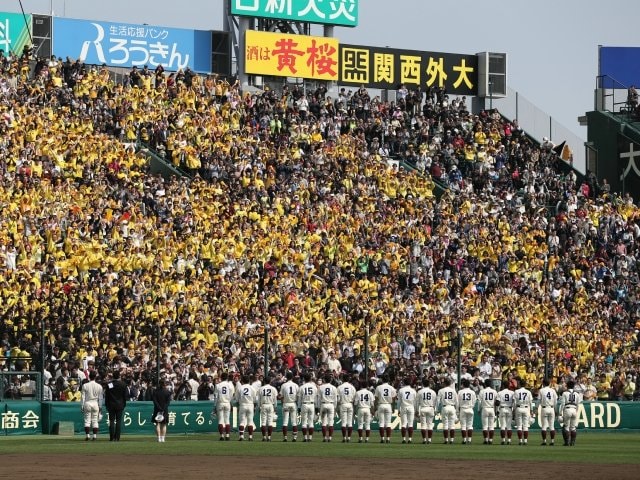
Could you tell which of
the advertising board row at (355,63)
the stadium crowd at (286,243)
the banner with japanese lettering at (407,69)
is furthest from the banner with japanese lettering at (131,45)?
the banner with japanese lettering at (407,69)

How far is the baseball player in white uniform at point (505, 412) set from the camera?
39906 mm

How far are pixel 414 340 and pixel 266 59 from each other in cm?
2006

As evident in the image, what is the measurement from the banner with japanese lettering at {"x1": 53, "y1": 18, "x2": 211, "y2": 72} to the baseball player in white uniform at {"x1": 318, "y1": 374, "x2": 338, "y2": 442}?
24895mm

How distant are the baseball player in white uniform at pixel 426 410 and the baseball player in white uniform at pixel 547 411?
2898 mm

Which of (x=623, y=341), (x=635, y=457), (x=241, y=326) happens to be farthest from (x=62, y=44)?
(x=635, y=457)

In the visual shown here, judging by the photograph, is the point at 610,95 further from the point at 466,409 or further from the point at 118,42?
the point at 466,409

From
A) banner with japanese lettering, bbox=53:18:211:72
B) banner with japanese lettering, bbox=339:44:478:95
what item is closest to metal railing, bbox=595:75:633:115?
banner with japanese lettering, bbox=339:44:478:95

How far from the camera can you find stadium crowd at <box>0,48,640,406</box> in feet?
141

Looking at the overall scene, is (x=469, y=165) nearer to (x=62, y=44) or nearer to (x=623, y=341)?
(x=623, y=341)

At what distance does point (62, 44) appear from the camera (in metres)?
59.9

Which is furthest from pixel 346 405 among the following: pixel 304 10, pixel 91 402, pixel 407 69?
pixel 407 69

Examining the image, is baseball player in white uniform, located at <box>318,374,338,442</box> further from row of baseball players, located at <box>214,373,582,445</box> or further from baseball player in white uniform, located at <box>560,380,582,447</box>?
baseball player in white uniform, located at <box>560,380,582,447</box>

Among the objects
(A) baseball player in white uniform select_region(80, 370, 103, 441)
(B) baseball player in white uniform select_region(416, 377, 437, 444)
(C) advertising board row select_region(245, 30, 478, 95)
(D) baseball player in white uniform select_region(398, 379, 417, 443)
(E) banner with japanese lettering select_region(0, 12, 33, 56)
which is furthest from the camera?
(C) advertising board row select_region(245, 30, 478, 95)

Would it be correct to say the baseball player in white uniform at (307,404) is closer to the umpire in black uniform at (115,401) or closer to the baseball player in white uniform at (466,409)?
the baseball player in white uniform at (466,409)
